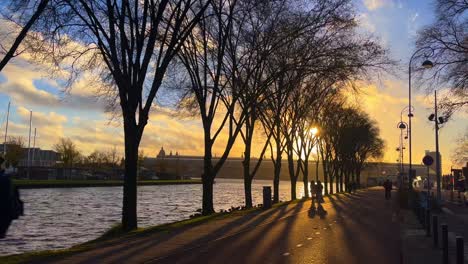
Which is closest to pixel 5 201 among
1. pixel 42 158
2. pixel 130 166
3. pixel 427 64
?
pixel 130 166

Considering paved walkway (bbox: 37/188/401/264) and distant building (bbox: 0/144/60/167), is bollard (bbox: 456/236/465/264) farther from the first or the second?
distant building (bbox: 0/144/60/167)

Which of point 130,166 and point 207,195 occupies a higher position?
point 130,166

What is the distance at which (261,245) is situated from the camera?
16.5 m

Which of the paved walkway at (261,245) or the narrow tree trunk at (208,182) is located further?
the narrow tree trunk at (208,182)

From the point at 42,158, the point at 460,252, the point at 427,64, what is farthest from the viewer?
the point at 42,158

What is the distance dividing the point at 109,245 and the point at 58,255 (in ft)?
6.82

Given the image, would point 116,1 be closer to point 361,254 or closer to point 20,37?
point 20,37

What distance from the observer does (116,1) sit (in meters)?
20.2

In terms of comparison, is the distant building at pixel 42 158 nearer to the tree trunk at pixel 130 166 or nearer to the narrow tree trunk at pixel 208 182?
the narrow tree trunk at pixel 208 182

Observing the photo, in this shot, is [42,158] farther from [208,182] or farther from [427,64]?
[427,64]

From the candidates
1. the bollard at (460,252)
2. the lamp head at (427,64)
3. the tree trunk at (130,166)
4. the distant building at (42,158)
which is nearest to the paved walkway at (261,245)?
the tree trunk at (130,166)

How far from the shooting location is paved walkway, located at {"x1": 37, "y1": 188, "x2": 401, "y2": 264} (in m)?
13.7

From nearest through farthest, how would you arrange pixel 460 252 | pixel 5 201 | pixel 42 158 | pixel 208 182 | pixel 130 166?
pixel 5 201
pixel 460 252
pixel 130 166
pixel 208 182
pixel 42 158

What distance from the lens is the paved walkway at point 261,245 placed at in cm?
1372
